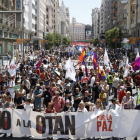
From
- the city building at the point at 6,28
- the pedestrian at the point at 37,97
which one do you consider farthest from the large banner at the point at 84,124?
the city building at the point at 6,28

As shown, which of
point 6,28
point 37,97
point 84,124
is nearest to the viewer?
point 84,124

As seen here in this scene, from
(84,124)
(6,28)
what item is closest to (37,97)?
(84,124)

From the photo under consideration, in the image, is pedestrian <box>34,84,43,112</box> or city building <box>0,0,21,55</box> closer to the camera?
pedestrian <box>34,84,43,112</box>

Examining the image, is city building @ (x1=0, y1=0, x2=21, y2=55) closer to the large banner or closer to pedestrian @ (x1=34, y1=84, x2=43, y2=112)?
pedestrian @ (x1=34, y1=84, x2=43, y2=112)

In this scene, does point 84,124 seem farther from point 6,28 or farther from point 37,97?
point 6,28

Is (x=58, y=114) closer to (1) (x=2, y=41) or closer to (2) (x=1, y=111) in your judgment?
(2) (x=1, y=111)

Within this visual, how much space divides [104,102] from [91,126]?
7.91ft

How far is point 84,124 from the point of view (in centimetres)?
850

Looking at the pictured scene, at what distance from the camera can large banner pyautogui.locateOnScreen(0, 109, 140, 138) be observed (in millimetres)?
8453

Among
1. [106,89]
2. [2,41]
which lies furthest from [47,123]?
[2,41]

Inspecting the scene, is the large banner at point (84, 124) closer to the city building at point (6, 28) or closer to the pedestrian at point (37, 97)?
the pedestrian at point (37, 97)

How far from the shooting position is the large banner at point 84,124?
845 centimetres

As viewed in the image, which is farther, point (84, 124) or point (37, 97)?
point (37, 97)

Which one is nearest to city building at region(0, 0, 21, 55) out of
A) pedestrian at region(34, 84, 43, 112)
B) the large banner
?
pedestrian at region(34, 84, 43, 112)
